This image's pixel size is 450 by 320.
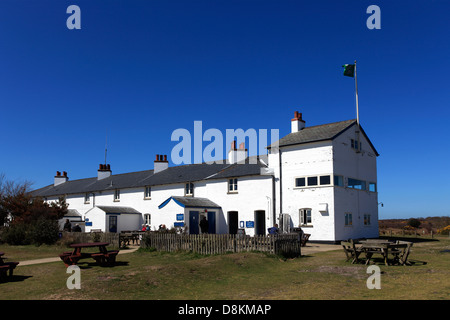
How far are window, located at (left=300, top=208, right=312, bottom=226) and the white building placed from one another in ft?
0.24

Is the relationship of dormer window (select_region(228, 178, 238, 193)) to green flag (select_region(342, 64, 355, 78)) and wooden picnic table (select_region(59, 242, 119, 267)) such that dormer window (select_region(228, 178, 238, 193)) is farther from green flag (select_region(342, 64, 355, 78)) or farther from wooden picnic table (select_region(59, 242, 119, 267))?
wooden picnic table (select_region(59, 242, 119, 267))

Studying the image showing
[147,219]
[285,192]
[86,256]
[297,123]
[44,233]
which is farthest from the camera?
[147,219]

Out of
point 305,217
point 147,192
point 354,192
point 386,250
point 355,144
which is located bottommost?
point 386,250

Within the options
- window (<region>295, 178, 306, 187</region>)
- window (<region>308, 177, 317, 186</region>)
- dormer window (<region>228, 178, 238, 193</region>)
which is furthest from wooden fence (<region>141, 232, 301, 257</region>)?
dormer window (<region>228, 178, 238, 193</region>)

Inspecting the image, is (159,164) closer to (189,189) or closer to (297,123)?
(189,189)

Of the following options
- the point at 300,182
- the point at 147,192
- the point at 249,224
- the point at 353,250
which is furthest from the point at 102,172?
the point at 353,250

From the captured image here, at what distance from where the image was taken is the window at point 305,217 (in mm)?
28266

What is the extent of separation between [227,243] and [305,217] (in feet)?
37.7

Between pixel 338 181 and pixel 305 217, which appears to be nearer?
pixel 338 181

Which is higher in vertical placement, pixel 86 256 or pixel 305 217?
pixel 305 217

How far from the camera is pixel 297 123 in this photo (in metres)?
32.2
